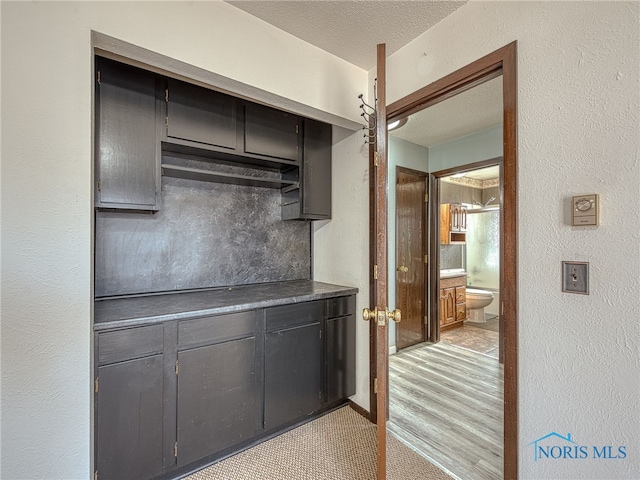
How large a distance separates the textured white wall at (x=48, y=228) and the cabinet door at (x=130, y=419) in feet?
0.53

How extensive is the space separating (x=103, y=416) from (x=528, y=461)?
1918 mm

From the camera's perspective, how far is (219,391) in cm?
167

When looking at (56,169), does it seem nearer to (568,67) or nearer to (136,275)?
(136,275)

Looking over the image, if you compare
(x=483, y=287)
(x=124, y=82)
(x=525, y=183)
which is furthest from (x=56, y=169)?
(x=483, y=287)

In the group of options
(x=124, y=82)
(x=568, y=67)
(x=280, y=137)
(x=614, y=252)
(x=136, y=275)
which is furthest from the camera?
(x=280, y=137)

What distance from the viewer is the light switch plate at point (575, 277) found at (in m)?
1.11

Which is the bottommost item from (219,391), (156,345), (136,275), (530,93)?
(219,391)

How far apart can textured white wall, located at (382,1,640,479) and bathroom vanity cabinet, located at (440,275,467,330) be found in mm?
3064

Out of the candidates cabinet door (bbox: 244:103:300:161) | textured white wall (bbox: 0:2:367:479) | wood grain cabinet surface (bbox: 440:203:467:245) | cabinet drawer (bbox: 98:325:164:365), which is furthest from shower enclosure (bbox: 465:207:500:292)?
textured white wall (bbox: 0:2:367:479)

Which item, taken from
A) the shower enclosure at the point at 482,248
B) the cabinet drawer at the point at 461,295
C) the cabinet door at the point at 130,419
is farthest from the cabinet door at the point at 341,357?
the shower enclosure at the point at 482,248

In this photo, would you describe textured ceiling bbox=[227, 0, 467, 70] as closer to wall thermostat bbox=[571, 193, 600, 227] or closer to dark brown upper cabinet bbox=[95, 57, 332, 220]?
dark brown upper cabinet bbox=[95, 57, 332, 220]

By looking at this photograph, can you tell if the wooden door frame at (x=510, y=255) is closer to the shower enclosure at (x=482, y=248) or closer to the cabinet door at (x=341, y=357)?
the cabinet door at (x=341, y=357)

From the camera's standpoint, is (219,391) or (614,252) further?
(219,391)

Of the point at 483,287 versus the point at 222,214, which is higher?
the point at 222,214
